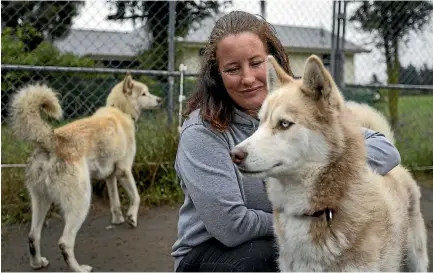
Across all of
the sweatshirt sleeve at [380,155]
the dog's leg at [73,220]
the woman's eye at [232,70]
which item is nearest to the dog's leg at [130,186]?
the dog's leg at [73,220]

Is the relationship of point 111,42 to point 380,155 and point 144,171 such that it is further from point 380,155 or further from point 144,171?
point 380,155

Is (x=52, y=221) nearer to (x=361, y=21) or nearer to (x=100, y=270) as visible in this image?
(x=100, y=270)

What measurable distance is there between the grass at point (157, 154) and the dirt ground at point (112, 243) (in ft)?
0.57

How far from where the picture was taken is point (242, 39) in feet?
7.03

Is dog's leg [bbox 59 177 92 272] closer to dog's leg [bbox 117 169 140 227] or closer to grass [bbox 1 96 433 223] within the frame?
dog's leg [bbox 117 169 140 227]

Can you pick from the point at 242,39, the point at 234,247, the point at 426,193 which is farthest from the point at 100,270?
the point at 426,193

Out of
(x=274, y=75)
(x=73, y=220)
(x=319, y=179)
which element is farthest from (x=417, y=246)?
(x=73, y=220)

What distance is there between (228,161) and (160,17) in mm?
3773

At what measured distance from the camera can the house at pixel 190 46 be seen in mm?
5398

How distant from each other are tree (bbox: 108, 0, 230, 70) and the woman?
3121mm

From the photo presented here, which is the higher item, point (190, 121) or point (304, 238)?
point (190, 121)

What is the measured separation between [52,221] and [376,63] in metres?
3.64

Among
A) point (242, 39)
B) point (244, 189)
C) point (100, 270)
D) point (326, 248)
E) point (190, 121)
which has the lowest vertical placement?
point (100, 270)

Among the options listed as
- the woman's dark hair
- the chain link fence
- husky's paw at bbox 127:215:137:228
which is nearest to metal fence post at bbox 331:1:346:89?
the chain link fence
